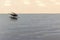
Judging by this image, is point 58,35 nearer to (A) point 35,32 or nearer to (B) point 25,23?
(A) point 35,32

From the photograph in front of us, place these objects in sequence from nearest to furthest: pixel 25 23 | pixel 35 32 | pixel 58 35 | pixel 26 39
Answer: pixel 26 39, pixel 58 35, pixel 35 32, pixel 25 23

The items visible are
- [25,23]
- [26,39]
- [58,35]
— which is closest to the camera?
[26,39]
